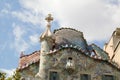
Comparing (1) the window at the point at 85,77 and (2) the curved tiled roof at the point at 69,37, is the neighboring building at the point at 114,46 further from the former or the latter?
(1) the window at the point at 85,77

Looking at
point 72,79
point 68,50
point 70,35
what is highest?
point 70,35

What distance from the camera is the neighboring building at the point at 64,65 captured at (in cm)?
2664

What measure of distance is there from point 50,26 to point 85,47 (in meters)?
4.19

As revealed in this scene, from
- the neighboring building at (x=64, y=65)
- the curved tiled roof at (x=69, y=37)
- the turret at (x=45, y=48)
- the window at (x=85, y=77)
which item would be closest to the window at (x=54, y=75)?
the neighboring building at (x=64, y=65)

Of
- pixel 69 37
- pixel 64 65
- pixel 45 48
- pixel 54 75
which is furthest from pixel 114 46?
pixel 54 75

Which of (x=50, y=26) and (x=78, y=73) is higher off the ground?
(x=50, y=26)

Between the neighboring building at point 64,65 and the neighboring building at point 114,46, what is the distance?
11.5 feet

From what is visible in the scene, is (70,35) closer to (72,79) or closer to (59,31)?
(59,31)

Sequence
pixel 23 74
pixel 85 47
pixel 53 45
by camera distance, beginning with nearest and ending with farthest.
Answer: pixel 23 74 → pixel 53 45 → pixel 85 47

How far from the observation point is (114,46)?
33.6 metres

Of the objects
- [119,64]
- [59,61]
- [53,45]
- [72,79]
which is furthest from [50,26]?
[119,64]

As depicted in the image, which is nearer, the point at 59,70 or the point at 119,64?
the point at 59,70

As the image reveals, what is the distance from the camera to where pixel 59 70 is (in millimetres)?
26781

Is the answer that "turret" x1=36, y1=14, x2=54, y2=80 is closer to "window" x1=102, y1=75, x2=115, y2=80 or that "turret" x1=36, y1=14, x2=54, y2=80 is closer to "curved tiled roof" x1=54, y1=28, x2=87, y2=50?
"curved tiled roof" x1=54, y1=28, x2=87, y2=50
